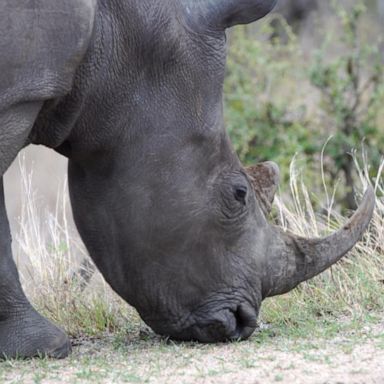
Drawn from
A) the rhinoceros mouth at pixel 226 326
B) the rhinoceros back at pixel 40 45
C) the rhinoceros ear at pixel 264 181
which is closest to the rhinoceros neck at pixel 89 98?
the rhinoceros back at pixel 40 45

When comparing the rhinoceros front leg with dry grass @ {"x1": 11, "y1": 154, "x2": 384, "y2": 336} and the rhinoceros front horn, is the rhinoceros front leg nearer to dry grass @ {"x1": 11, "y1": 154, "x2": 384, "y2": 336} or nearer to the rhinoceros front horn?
dry grass @ {"x1": 11, "y1": 154, "x2": 384, "y2": 336}

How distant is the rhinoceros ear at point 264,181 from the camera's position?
5980mm

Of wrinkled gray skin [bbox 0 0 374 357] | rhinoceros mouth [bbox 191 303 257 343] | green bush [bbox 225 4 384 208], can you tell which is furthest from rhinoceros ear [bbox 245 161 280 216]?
green bush [bbox 225 4 384 208]

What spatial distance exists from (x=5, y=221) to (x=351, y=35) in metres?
5.73

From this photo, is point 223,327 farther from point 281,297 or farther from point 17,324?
point 281,297

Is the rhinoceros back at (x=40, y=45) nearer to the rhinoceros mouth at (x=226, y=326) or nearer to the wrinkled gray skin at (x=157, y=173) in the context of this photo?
the wrinkled gray skin at (x=157, y=173)

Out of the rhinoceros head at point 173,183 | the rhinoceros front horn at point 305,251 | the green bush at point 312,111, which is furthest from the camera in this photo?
the green bush at point 312,111

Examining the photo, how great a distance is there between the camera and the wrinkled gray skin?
531cm

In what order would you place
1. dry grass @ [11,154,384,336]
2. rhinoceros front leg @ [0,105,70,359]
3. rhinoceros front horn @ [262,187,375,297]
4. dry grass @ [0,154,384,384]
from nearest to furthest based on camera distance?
dry grass @ [0,154,384,384] < rhinoceros front leg @ [0,105,70,359] < rhinoceros front horn @ [262,187,375,297] < dry grass @ [11,154,384,336]

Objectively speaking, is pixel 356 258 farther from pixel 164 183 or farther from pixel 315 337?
pixel 164 183

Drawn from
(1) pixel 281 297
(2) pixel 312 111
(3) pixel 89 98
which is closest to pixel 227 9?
(3) pixel 89 98

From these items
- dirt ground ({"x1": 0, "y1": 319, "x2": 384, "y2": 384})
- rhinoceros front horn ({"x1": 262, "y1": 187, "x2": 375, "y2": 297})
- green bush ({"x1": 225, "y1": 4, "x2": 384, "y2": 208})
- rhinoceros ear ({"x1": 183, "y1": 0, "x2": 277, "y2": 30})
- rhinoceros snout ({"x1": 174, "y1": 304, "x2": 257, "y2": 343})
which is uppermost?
rhinoceros ear ({"x1": 183, "y1": 0, "x2": 277, "y2": 30})

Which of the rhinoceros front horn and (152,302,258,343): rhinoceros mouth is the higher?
the rhinoceros front horn

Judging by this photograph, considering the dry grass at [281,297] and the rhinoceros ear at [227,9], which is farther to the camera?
the dry grass at [281,297]
